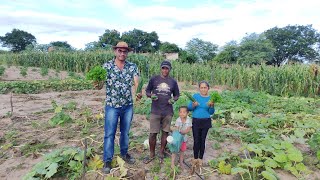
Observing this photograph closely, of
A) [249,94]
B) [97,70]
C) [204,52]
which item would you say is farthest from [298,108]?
[204,52]

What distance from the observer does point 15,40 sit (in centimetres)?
5347

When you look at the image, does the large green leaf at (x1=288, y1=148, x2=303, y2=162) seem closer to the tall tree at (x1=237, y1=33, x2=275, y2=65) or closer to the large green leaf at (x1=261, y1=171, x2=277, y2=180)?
the large green leaf at (x1=261, y1=171, x2=277, y2=180)

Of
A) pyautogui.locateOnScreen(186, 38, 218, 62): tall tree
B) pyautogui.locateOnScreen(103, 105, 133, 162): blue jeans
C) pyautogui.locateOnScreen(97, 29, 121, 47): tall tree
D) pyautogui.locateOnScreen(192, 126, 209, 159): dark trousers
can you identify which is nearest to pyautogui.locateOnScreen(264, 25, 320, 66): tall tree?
pyautogui.locateOnScreen(186, 38, 218, 62): tall tree

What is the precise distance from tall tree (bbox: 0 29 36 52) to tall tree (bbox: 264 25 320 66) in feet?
A: 150

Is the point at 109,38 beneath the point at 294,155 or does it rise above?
above

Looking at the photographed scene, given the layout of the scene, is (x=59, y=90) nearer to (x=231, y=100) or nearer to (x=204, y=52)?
(x=231, y=100)

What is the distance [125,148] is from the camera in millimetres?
4324

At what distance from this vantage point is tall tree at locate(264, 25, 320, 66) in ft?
144

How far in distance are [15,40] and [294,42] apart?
50.2 metres

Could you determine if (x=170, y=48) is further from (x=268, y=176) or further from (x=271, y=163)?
(x=268, y=176)

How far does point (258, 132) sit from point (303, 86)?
786cm

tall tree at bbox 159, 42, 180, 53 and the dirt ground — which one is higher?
tall tree at bbox 159, 42, 180, 53

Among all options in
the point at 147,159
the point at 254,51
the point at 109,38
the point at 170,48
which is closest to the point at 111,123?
the point at 147,159

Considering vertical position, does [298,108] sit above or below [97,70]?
below
